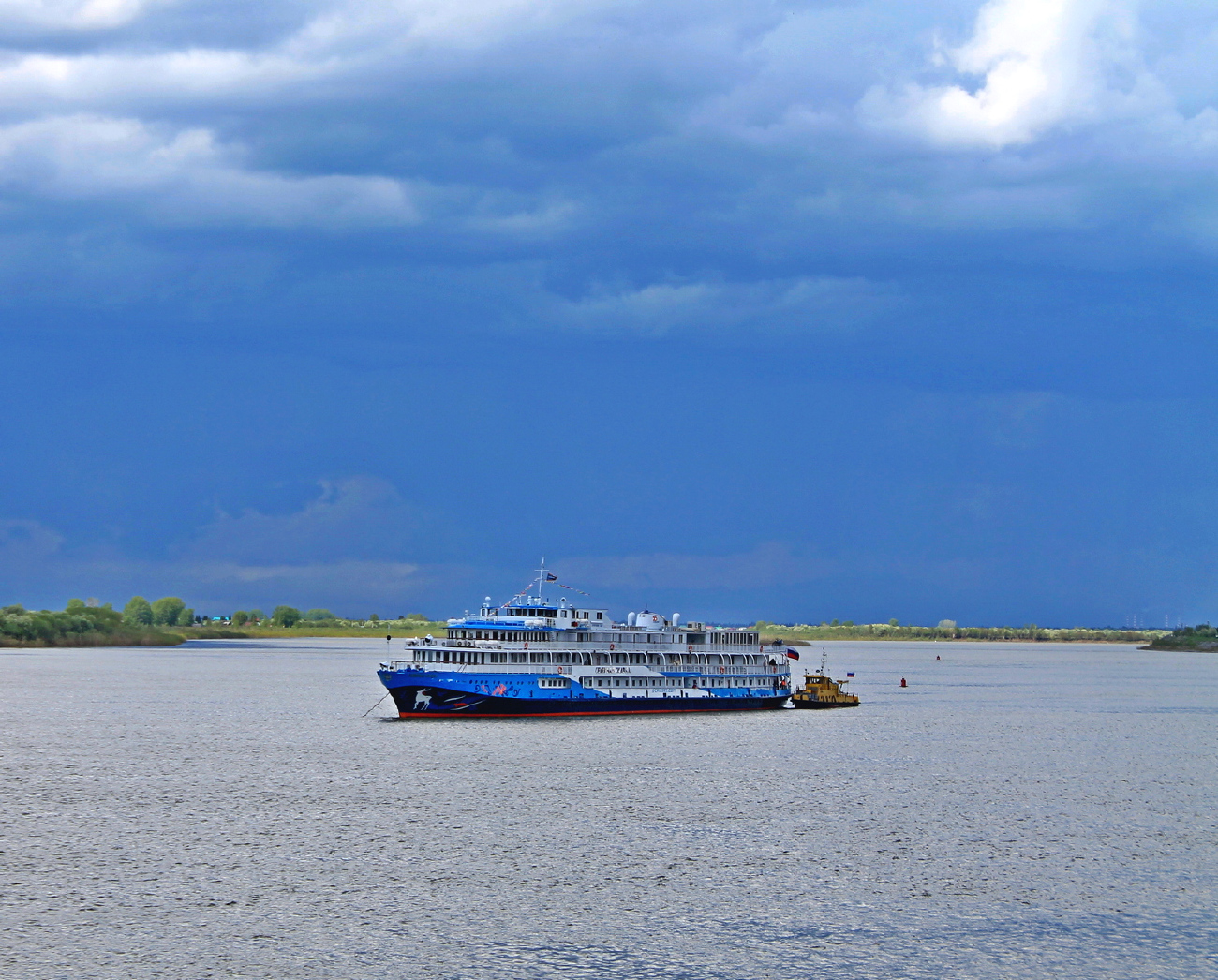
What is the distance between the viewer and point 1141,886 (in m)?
51.3

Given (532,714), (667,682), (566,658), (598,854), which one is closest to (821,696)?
(667,682)

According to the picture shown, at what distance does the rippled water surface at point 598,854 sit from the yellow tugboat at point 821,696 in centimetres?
2853

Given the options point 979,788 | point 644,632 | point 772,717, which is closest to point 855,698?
point 772,717

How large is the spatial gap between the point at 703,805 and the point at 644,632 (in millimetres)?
44071

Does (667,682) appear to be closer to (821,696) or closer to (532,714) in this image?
(532,714)

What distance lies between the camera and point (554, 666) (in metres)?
106

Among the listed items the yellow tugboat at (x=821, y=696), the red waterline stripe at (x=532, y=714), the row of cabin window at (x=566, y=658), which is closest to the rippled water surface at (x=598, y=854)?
the red waterline stripe at (x=532, y=714)

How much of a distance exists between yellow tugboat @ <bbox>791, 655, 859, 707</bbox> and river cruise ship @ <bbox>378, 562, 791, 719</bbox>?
20184 mm

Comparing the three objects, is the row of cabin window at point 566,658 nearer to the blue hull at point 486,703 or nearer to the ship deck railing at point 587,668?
the ship deck railing at point 587,668

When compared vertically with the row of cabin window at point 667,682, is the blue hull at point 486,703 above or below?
below

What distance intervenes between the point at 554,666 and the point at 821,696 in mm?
43472

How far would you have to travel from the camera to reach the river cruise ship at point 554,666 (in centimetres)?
10231

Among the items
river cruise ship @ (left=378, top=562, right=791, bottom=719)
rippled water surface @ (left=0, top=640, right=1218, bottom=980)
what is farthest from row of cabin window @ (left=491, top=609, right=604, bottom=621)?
rippled water surface @ (left=0, top=640, right=1218, bottom=980)

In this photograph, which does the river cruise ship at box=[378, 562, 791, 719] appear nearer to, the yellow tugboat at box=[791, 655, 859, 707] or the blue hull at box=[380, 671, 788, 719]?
the blue hull at box=[380, 671, 788, 719]
